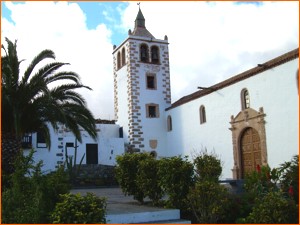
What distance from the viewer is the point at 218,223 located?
857cm

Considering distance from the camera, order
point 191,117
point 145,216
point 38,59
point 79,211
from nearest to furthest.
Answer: point 79,211, point 145,216, point 38,59, point 191,117

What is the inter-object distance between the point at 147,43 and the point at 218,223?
20550 mm

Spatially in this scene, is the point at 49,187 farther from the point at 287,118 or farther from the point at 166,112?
the point at 166,112

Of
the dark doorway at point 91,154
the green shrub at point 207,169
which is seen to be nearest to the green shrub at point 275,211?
the green shrub at point 207,169

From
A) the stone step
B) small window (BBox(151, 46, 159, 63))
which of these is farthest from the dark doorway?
the stone step

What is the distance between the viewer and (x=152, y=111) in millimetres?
26844

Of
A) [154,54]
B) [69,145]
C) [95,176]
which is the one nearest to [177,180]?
[95,176]

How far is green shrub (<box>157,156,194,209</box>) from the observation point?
9.41 meters

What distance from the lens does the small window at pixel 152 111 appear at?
26594 mm

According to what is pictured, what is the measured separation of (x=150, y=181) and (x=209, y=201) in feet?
7.53

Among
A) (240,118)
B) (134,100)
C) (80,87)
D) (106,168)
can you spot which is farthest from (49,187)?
(134,100)

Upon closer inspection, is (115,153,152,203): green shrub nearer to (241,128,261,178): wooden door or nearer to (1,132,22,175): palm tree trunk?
(1,132,22,175): palm tree trunk

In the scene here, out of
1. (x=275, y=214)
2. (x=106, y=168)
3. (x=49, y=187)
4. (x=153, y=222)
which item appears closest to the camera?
(x=275, y=214)

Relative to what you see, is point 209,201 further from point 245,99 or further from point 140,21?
point 140,21
